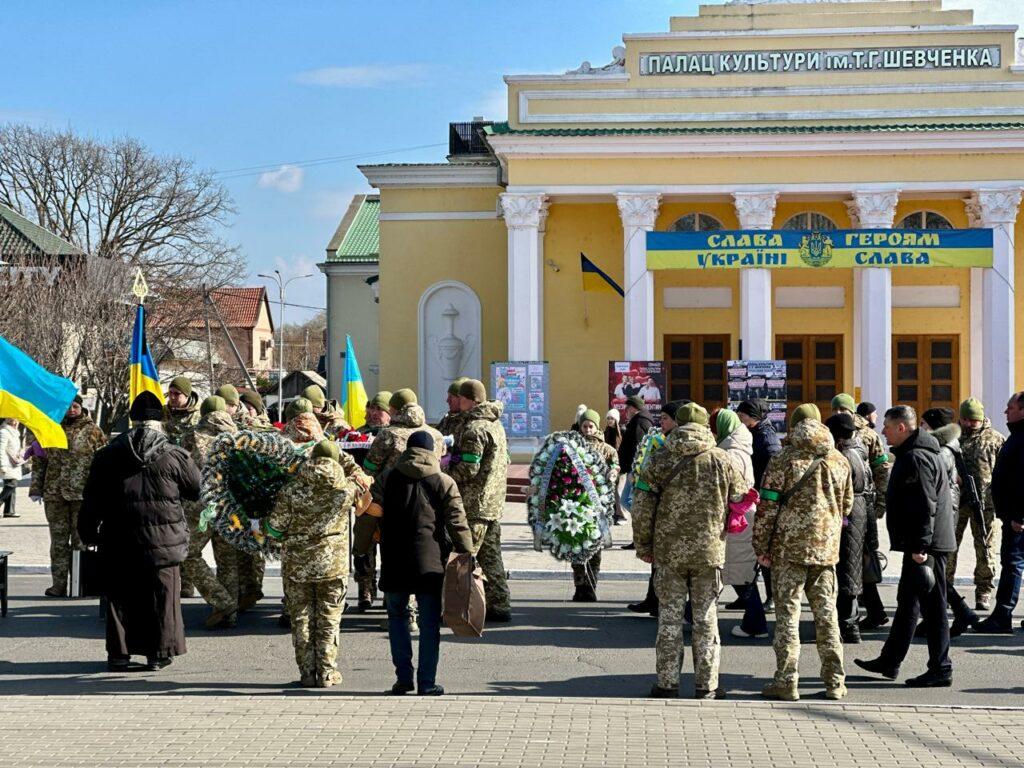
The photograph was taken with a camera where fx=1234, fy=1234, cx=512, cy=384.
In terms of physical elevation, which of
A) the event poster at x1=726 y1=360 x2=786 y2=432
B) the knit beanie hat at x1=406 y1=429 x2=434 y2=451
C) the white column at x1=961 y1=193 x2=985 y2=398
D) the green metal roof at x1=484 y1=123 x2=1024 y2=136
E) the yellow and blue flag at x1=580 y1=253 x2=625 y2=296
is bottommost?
the knit beanie hat at x1=406 y1=429 x2=434 y2=451

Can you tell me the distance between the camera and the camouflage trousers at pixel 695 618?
7664 mm

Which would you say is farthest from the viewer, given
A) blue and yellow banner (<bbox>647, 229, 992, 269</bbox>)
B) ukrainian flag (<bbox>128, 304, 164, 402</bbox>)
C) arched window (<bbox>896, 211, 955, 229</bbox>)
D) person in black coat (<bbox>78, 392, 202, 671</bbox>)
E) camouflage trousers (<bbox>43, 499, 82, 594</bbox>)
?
arched window (<bbox>896, 211, 955, 229</bbox>)

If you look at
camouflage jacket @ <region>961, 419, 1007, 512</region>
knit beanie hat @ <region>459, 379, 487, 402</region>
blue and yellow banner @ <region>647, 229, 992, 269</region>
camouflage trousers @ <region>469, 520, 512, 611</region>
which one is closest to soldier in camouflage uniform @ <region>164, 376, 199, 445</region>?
knit beanie hat @ <region>459, 379, 487, 402</region>

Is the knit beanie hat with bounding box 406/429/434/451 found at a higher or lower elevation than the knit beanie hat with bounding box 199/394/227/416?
lower

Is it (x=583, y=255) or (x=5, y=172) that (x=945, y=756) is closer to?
(x=583, y=255)

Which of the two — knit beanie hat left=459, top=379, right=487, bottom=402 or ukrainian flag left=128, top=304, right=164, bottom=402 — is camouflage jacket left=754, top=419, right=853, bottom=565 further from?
ukrainian flag left=128, top=304, right=164, bottom=402

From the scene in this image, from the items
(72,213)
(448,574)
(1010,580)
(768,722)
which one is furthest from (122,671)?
(72,213)

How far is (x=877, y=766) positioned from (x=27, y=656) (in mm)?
6257

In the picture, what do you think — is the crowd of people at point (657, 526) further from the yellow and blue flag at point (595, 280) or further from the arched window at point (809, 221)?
the arched window at point (809, 221)

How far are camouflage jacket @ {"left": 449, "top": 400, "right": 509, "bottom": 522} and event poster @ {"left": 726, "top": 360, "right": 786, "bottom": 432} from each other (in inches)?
557

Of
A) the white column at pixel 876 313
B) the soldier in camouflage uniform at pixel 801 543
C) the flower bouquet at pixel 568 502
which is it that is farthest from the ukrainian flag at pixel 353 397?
the white column at pixel 876 313

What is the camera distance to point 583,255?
28.0 meters

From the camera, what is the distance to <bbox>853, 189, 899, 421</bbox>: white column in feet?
88.2

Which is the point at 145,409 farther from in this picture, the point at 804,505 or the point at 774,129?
the point at 774,129
